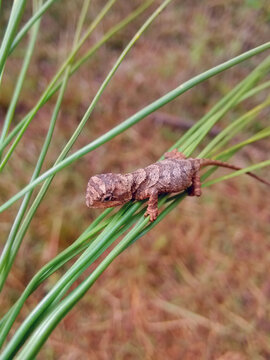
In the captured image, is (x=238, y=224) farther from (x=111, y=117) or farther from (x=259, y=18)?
(x=259, y=18)

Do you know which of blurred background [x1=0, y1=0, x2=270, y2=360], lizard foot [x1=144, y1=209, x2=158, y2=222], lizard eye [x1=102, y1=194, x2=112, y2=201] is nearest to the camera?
lizard foot [x1=144, y1=209, x2=158, y2=222]

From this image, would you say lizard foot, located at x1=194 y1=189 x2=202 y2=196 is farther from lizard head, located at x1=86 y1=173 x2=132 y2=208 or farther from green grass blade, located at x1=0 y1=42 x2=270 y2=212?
green grass blade, located at x1=0 y1=42 x2=270 y2=212

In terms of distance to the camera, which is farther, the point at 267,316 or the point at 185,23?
the point at 185,23

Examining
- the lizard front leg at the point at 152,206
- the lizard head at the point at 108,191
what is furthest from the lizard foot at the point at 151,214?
the lizard head at the point at 108,191

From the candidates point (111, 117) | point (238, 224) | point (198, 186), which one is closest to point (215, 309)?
point (238, 224)

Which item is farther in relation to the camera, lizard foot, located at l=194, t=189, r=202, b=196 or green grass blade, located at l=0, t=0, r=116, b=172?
lizard foot, located at l=194, t=189, r=202, b=196

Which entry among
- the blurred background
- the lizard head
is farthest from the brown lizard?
the blurred background

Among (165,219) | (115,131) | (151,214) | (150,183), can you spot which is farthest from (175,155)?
(165,219)
